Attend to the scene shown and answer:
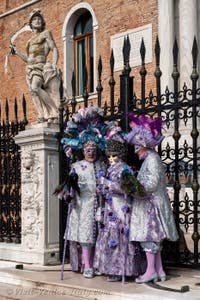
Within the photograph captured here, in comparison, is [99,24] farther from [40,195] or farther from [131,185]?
[131,185]

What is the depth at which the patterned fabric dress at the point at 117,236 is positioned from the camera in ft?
21.9

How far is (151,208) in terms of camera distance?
6.55m

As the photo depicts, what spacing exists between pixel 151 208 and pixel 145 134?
0.80 meters

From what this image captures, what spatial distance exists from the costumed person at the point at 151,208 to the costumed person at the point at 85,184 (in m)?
0.65

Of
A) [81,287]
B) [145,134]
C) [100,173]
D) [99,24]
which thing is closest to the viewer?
[81,287]

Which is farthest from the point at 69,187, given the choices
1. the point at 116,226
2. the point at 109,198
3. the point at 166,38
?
the point at 166,38

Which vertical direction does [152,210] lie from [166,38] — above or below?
below

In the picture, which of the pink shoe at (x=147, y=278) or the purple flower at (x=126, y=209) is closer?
the pink shoe at (x=147, y=278)

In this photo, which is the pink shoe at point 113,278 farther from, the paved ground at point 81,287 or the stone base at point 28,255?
the stone base at point 28,255

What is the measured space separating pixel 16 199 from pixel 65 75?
363 inches

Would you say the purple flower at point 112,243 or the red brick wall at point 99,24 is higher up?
the red brick wall at point 99,24

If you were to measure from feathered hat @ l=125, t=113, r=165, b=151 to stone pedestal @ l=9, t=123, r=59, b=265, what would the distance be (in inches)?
68.8

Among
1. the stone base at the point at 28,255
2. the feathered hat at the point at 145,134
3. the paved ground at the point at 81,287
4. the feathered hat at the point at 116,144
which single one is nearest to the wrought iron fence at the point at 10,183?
the stone base at the point at 28,255

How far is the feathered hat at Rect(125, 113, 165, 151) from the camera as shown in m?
6.66
